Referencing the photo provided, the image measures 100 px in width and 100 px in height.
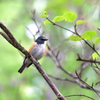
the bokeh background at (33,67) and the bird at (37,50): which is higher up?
the bokeh background at (33,67)

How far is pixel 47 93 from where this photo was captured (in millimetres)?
7961

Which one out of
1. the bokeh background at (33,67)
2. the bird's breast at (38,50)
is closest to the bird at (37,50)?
the bird's breast at (38,50)

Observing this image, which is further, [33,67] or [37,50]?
[33,67]

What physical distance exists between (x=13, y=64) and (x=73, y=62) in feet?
8.49

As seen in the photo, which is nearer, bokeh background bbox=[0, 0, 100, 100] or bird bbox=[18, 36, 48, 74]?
bird bbox=[18, 36, 48, 74]

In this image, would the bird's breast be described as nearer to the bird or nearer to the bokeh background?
the bird

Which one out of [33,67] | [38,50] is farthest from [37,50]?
[33,67]

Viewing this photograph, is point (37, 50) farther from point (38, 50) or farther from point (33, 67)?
point (33, 67)

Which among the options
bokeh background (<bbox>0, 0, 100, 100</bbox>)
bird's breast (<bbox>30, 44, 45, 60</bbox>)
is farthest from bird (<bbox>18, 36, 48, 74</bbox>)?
bokeh background (<bbox>0, 0, 100, 100</bbox>)

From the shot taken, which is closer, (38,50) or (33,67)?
(38,50)

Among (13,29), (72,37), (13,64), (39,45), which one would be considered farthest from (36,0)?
(72,37)

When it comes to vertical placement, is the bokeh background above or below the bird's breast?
above

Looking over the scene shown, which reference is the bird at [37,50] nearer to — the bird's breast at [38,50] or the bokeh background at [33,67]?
the bird's breast at [38,50]

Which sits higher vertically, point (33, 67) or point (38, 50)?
point (33, 67)
